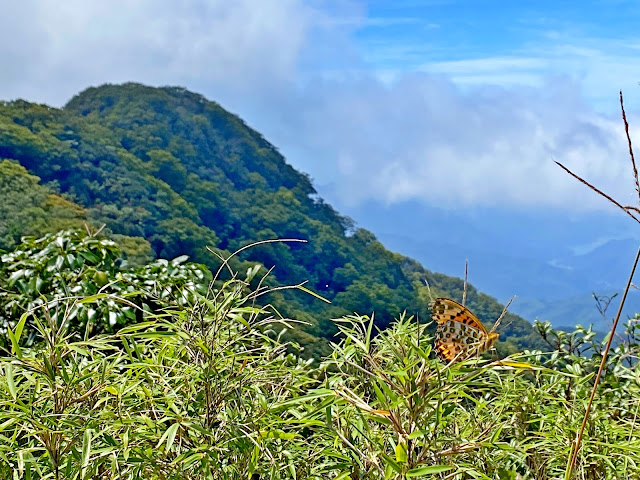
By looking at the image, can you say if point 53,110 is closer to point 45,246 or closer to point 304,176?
point 304,176

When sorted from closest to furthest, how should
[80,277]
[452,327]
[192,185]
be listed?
[452,327], [80,277], [192,185]

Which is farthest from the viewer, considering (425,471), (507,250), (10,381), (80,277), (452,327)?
(507,250)

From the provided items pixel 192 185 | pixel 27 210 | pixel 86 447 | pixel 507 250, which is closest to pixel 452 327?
pixel 86 447

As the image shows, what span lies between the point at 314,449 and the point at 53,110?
2512cm

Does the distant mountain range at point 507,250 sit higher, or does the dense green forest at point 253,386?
the distant mountain range at point 507,250

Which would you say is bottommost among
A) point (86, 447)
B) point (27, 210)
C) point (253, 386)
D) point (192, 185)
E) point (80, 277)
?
point (86, 447)

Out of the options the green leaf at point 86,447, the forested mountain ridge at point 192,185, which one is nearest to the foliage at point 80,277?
the green leaf at point 86,447

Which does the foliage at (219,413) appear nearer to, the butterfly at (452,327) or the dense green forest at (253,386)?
the dense green forest at (253,386)

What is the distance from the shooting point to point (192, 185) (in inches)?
911

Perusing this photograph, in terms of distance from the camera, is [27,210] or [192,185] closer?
[27,210]

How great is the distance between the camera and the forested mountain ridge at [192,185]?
→ 57.9ft

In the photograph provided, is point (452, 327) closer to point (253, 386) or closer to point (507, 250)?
point (253, 386)

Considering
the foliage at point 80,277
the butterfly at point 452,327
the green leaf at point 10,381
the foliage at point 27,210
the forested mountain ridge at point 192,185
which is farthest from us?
the forested mountain ridge at point 192,185

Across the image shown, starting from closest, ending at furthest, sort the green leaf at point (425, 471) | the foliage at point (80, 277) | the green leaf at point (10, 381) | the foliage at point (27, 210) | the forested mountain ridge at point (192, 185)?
the green leaf at point (425, 471), the green leaf at point (10, 381), the foliage at point (80, 277), the foliage at point (27, 210), the forested mountain ridge at point (192, 185)
